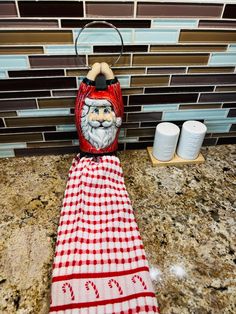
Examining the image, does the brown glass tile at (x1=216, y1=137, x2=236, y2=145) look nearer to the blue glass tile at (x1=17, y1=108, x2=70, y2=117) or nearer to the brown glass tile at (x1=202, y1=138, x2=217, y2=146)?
the brown glass tile at (x1=202, y1=138, x2=217, y2=146)

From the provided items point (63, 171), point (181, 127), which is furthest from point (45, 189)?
point (181, 127)

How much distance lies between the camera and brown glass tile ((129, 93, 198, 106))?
2.99ft

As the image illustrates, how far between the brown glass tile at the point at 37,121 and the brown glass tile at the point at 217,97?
47 cm

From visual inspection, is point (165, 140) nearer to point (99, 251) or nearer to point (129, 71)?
point (129, 71)

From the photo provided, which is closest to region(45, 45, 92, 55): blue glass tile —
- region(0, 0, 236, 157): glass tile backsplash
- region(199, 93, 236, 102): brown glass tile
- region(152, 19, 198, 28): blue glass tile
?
region(0, 0, 236, 157): glass tile backsplash

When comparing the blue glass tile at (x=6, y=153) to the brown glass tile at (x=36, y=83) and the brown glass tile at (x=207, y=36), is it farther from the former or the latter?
the brown glass tile at (x=207, y=36)

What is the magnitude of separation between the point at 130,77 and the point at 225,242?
563mm

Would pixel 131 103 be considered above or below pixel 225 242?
above

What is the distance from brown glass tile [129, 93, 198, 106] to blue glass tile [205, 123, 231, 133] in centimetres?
14

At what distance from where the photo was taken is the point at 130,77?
863mm

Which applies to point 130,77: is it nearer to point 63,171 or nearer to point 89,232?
point 63,171

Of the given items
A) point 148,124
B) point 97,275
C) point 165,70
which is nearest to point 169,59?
point 165,70

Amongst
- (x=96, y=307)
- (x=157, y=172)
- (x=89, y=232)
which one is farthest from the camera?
(x=157, y=172)

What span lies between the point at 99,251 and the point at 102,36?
591 mm
